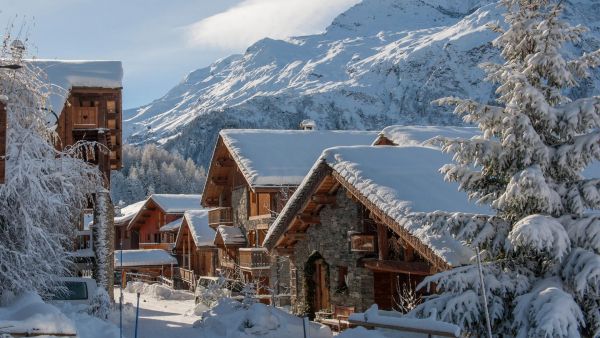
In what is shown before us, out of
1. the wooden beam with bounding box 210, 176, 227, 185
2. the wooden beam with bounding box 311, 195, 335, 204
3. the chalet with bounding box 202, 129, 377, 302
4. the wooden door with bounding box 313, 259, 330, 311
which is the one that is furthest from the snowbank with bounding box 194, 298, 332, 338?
the wooden beam with bounding box 210, 176, 227, 185

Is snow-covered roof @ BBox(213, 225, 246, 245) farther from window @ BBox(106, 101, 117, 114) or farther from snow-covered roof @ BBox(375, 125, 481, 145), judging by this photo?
snow-covered roof @ BBox(375, 125, 481, 145)

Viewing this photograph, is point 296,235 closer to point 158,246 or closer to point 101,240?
point 101,240

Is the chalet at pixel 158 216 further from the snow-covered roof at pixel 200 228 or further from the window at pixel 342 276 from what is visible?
the window at pixel 342 276

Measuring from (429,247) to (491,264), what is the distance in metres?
1.77

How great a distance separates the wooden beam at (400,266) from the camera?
15.6m

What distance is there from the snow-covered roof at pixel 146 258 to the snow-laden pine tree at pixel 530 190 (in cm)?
4016

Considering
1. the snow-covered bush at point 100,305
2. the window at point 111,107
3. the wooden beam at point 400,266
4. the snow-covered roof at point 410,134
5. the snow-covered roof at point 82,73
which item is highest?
the snow-covered roof at point 82,73

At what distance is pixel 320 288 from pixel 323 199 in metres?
3.90

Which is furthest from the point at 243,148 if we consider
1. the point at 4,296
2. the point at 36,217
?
the point at 4,296

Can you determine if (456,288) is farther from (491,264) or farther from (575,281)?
(575,281)

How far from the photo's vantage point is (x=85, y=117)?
24.3m

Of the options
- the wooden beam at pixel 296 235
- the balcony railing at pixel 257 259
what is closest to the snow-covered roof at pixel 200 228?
the balcony railing at pixel 257 259

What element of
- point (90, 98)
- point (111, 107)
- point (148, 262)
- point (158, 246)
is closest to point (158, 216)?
point (158, 246)

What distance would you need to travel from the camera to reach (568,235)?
422 inches
